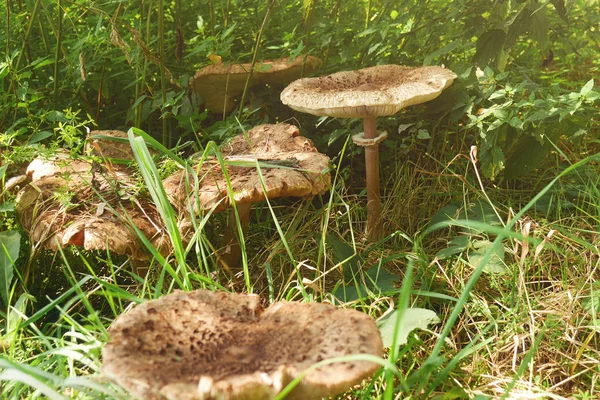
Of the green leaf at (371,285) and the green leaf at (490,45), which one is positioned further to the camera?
the green leaf at (490,45)

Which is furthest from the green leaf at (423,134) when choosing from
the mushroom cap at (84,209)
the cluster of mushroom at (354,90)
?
the mushroom cap at (84,209)

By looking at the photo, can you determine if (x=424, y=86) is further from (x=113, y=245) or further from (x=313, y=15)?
(x=113, y=245)

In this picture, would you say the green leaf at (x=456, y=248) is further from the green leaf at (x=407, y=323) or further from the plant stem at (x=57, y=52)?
the plant stem at (x=57, y=52)

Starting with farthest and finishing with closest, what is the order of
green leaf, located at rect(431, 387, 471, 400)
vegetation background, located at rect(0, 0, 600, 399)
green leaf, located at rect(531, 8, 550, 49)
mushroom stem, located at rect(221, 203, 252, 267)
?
green leaf, located at rect(531, 8, 550, 49) → mushroom stem, located at rect(221, 203, 252, 267) → vegetation background, located at rect(0, 0, 600, 399) → green leaf, located at rect(431, 387, 471, 400)

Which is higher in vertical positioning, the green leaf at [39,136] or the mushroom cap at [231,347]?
the green leaf at [39,136]

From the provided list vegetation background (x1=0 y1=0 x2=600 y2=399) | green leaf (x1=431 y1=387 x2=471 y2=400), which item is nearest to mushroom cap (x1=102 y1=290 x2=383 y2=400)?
vegetation background (x1=0 y1=0 x2=600 y2=399)

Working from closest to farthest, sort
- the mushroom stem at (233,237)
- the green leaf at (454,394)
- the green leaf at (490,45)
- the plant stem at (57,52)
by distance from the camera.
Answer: the green leaf at (454,394)
the mushroom stem at (233,237)
the green leaf at (490,45)
the plant stem at (57,52)

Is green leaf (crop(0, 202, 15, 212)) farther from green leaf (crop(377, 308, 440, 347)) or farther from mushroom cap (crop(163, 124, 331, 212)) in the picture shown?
green leaf (crop(377, 308, 440, 347))
